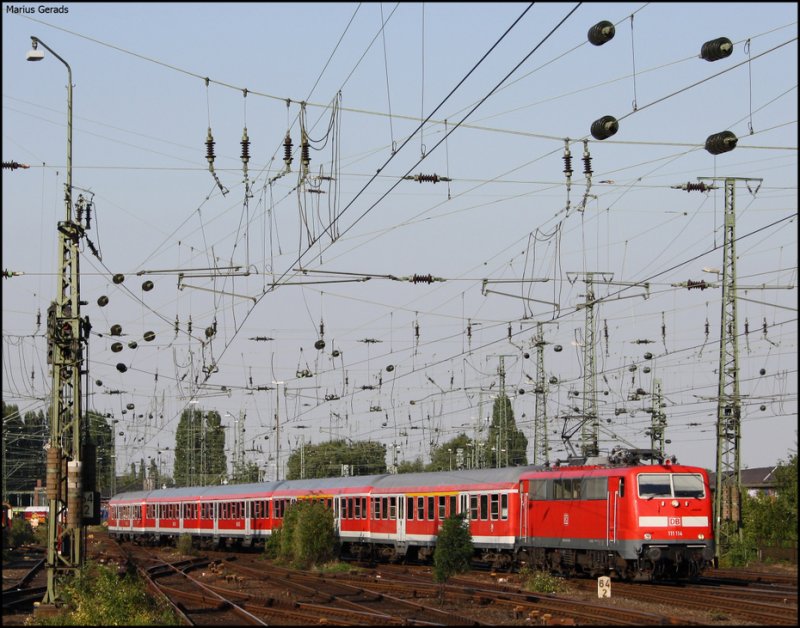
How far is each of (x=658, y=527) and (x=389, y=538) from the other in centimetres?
1660

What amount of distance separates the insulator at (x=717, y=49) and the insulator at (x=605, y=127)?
213cm

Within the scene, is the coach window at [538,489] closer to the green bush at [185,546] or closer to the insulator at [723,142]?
the insulator at [723,142]

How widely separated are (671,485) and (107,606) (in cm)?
1493

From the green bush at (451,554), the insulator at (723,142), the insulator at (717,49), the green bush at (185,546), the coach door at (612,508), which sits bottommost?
the green bush at (185,546)

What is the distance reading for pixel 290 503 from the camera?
52.4 m

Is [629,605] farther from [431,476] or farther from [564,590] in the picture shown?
[431,476]

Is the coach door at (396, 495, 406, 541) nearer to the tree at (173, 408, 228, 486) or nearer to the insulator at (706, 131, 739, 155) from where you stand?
the insulator at (706, 131, 739, 155)

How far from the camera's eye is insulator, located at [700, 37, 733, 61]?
2045cm

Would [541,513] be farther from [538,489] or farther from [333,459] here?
[333,459]

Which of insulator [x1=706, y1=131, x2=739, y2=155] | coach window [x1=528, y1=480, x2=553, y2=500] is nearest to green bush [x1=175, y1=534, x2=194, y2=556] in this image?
coach window [x1=528, y1=480, x2=553, y2=500]

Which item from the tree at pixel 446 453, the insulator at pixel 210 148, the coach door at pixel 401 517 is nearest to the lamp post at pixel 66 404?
the insulator at pixel 210 148

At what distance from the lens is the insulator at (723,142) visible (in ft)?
71.9

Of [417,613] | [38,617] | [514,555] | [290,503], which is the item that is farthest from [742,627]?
[290,503]

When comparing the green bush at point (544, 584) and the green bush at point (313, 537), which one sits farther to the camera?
the green bush at point (313, 537)
